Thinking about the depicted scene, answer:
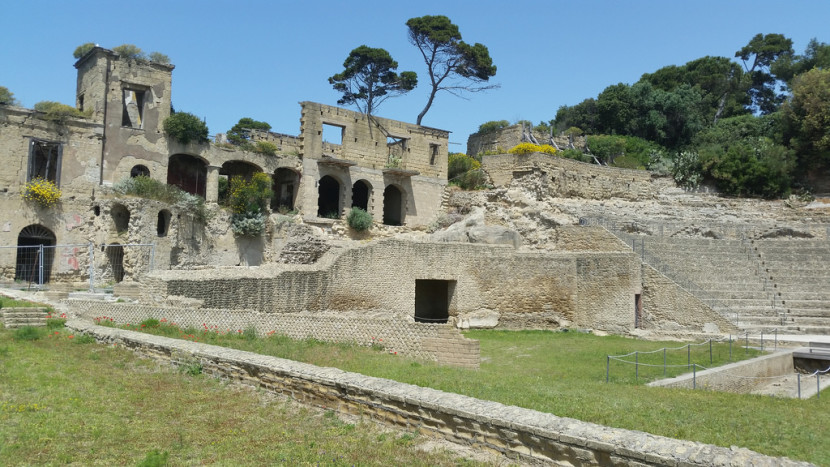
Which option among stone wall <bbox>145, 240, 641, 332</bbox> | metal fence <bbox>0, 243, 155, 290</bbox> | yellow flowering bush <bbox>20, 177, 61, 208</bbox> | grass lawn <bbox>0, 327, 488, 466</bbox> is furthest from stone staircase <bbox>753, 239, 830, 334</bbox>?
yellow flowering bush <bbox>20, 177, 61, 208</bbox>

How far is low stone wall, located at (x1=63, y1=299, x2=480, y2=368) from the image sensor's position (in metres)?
11.6

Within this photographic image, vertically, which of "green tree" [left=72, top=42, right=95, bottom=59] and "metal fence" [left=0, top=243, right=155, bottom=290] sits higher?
"green tree" [left=72, top=42, right=95, bottom=59]

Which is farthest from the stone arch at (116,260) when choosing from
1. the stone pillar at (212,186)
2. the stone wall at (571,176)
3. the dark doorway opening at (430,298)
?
the stone wall at (571,176)

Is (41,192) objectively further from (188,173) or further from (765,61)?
(765,61)

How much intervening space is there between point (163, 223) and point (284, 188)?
684 cm

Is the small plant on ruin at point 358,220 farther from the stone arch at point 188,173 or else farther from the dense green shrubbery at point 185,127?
the dense green shrubbery at point 185,127

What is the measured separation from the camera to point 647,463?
4.72m

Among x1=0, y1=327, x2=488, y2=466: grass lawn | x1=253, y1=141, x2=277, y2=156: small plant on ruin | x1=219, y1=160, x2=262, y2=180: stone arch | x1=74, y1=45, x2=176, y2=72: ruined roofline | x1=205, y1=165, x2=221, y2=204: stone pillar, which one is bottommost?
x1=0, y1=327, x2=488, y2=466: grass lawn

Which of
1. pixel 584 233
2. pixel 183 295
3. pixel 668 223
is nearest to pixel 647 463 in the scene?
pixel 183 295

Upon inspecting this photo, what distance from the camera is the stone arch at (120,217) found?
2217 cm

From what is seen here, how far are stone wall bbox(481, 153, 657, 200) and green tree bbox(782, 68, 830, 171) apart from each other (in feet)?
29.6

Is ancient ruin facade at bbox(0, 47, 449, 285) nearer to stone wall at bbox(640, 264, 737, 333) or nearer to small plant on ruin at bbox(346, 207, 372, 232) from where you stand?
small plant on ruin at bbox(346, 207, 372, 232)

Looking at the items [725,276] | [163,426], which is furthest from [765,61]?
[163,426]

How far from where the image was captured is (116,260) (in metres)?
22.0
